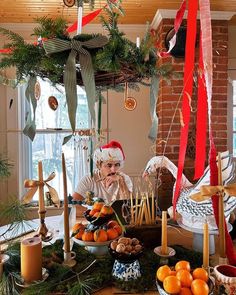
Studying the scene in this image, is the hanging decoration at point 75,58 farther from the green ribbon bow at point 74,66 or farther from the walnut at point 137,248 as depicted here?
the walnut at point 137,248

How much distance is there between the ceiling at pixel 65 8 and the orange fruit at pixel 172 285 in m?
2.17

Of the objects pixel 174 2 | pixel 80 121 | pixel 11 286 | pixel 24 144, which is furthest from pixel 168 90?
pixel 11 286

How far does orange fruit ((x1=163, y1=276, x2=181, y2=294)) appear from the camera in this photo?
722 millimetres

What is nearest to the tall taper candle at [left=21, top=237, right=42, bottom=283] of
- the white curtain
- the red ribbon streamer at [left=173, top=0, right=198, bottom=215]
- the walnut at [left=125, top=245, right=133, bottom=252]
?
the walnut at [left=125, top=245, right=133, bottom=252]

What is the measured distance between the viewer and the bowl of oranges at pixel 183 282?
723 millimetres

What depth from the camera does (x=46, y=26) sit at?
0.90 m

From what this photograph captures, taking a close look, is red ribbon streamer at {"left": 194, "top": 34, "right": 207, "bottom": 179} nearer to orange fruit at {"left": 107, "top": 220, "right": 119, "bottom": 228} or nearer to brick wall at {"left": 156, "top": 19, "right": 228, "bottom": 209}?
orange fruit at {"left": 107, "top": 220, "right": 119, "bottom": 228}

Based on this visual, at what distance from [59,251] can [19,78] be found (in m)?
0.72

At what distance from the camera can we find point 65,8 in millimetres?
2504

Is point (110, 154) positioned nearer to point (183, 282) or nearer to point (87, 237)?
point (87, 237)

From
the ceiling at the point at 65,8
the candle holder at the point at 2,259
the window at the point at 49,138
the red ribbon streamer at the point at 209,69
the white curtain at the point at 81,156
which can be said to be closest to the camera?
the red ribbon streamer at the point at 209,69

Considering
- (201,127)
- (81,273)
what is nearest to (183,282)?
(81,273)

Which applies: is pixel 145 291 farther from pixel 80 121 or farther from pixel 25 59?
pixel 80 121

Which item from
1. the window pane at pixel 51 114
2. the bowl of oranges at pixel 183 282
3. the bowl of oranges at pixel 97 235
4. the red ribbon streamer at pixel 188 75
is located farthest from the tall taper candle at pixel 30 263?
the window pane at pixel 51 114
